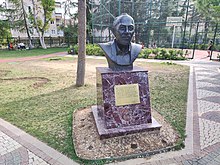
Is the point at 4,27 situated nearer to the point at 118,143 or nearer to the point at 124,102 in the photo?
the point at 124,102

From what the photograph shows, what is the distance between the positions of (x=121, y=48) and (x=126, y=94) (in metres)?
0.86

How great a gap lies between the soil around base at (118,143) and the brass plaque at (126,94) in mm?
592

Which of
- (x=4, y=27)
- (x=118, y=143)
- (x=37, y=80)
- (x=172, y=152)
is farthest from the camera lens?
(x=4, y=27)

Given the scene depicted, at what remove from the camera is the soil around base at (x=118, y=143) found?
8.99ft

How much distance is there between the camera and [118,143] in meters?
2.93

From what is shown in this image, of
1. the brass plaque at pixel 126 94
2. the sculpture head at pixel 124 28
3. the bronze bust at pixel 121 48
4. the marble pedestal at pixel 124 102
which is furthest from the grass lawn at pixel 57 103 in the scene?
the sculpture head at pixel 124 28

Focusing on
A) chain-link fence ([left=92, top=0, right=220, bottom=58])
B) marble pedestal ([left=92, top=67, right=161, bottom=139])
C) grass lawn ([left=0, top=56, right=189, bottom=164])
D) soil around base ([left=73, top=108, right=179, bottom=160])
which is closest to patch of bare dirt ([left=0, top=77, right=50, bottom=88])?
grass lawn ([left=0, top=56, right=189, bottom=164])

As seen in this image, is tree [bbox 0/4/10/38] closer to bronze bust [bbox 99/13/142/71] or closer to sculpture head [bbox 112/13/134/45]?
bronze bust [bbox 99/13/142/71]

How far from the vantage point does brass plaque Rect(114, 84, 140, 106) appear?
10.2 ft

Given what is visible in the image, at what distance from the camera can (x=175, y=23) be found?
1981 centimetres

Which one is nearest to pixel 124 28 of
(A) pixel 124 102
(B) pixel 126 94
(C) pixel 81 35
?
(B) pixel 126 94

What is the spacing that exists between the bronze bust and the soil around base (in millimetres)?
1249

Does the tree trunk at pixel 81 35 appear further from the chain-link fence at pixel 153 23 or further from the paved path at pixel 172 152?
the chain-link fence at pixel 153 23

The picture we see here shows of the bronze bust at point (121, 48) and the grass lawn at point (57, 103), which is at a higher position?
the bronze bust at point (121, 48)
